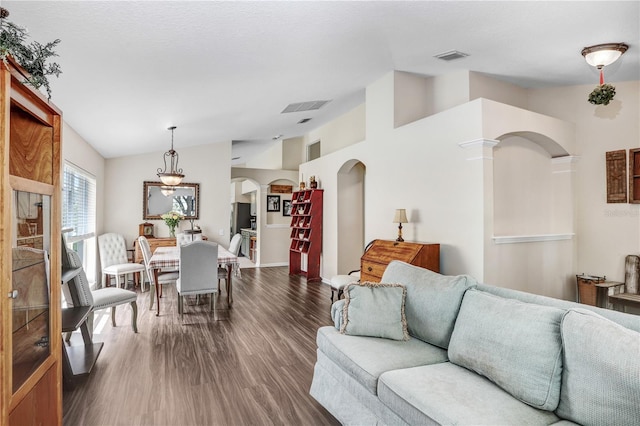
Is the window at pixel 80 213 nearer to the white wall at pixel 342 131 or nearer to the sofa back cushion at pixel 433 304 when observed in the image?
the sofa back cushion at pixel 433 304

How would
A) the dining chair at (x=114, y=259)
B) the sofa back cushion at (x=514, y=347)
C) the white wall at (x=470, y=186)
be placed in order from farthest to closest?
the dining chair at (x=114, y=259) → the white wall at (x=470, y=186) → the sofa back cushion at (x=514, y=347)

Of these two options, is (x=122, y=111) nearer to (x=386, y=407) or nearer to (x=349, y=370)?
(x=349, y=370)


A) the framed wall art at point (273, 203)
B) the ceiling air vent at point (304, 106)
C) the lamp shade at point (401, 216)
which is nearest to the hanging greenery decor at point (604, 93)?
the lamp shade at point (401, 216)

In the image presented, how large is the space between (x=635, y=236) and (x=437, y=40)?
10.8 ft

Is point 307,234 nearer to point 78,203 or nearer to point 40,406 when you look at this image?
point 78,203

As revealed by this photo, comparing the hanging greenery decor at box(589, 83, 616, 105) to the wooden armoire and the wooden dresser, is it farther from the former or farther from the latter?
the wooden armoire

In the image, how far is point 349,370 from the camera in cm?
217

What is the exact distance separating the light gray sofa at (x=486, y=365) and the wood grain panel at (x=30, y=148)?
6.46ft

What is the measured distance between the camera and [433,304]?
2.38 meters

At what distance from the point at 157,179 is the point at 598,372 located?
7323 millimetres

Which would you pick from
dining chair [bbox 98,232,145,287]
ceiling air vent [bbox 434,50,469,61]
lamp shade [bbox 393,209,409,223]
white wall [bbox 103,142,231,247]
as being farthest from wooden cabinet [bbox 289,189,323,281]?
ceiling air vent [bbox 434,50,469,61]

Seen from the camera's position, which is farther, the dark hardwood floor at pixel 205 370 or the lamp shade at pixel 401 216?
the lamp shade at pixel 401 216

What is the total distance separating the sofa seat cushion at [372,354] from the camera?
2039 mm

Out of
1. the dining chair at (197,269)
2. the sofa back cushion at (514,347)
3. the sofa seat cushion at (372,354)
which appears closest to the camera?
the sofa back cushion at (514,347)
